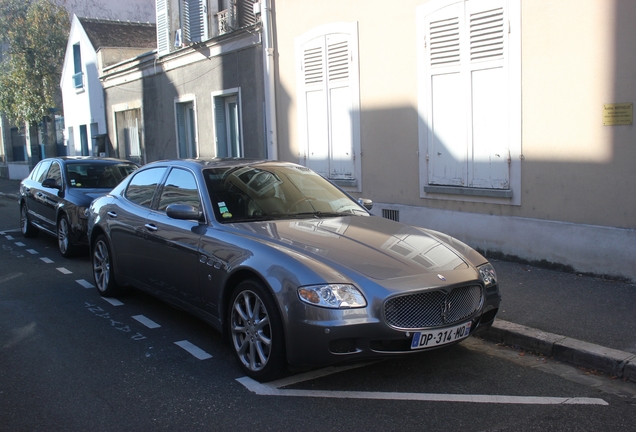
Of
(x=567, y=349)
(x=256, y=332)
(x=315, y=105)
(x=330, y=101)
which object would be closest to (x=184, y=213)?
(x=256, y=332)

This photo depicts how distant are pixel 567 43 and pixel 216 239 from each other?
4.98m

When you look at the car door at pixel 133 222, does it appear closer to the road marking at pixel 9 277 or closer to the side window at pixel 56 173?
the road marking at pixel 9 277

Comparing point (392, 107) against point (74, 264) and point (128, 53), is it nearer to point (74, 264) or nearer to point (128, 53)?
point (74, 264)

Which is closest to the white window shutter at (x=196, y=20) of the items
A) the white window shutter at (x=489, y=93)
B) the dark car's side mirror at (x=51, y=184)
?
the dark car's side mirror at (x=51, y=184)

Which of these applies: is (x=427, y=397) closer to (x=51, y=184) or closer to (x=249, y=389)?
(x=249, y=389)

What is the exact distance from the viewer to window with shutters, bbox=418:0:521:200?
830 cm

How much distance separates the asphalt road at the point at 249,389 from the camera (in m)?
4.00

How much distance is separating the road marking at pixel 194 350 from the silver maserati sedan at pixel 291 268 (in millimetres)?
280

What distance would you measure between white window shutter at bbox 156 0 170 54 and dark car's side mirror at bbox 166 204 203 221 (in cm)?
1275

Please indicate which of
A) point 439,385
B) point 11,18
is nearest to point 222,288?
point 439,385

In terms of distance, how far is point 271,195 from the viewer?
5836 millimetres

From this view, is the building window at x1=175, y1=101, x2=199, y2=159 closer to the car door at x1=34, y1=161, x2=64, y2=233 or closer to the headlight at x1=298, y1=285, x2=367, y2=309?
the car door at x1=34, y1=161, x2=64, y2=233

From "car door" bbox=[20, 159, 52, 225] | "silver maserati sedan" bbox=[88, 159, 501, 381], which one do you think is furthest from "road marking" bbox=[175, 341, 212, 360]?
"car door" bbox=[20, 159, 52, 225]

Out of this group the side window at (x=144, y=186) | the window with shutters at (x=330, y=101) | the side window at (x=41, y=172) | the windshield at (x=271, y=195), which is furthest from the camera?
the side window at (x=41, y=172)
